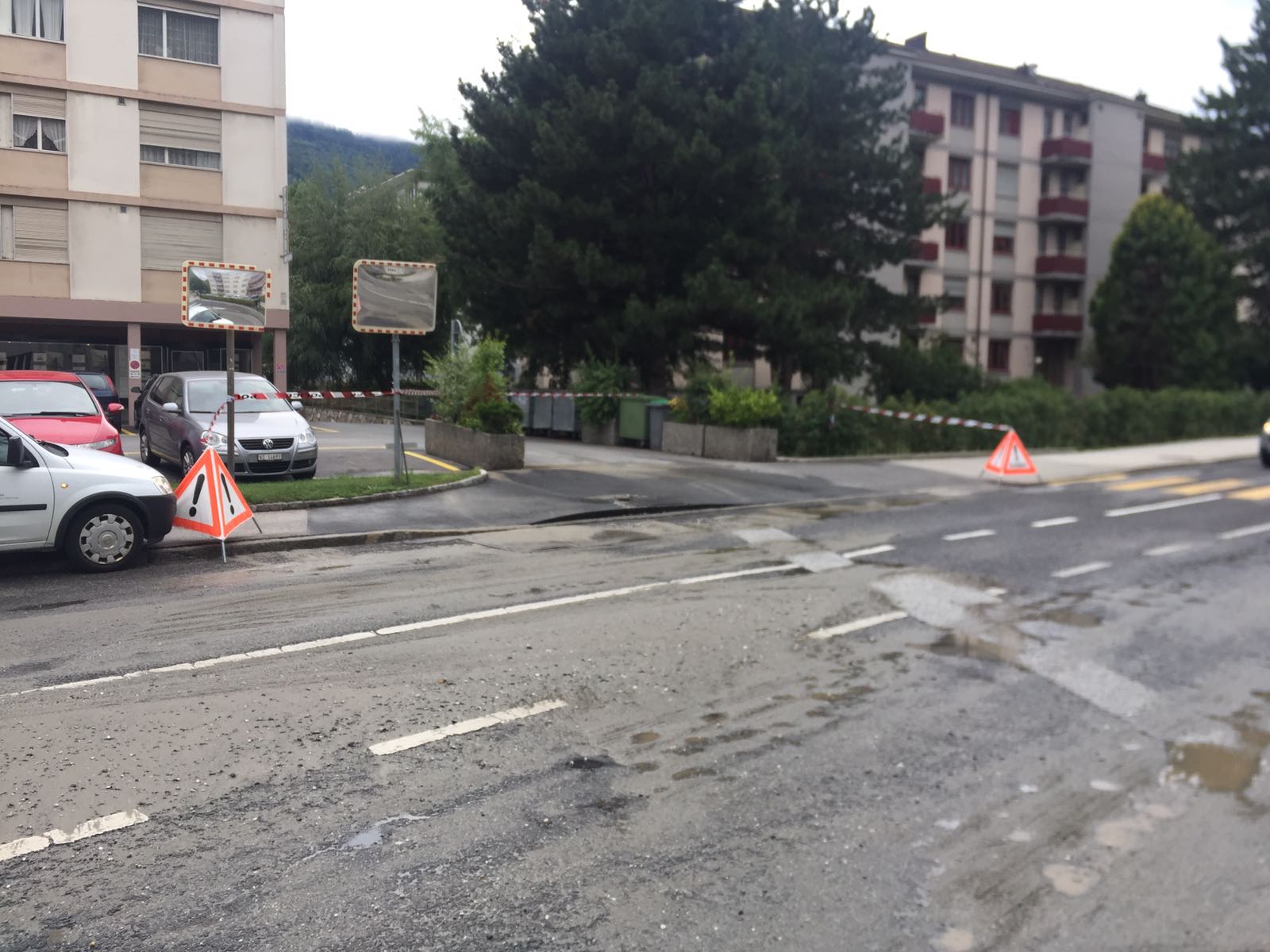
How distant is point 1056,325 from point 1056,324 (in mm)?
59

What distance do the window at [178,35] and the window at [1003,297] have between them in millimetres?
36431

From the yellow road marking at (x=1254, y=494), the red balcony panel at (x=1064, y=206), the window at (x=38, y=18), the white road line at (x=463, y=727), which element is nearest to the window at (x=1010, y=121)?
the red balcony panel at (x=1064, y=206)

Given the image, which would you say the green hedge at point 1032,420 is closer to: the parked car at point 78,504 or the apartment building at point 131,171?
the parked car at point 78,504

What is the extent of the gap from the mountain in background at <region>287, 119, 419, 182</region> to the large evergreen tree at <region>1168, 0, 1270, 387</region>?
36.4 meters

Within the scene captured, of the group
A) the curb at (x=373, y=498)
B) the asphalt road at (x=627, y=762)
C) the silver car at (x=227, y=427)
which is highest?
the silver car at (x=227, y=427)

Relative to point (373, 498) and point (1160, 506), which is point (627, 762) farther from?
point (1160, 506)

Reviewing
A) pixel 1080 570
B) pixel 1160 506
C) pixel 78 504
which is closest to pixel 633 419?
pixel 1160 506

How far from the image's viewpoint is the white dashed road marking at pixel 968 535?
1345 cm

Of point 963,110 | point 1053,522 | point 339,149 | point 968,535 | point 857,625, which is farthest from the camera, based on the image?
point 963,110

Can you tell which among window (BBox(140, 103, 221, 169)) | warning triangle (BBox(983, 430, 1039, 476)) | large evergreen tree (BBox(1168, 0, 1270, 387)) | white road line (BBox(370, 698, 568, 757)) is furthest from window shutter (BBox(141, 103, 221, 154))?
large evergreen tree (BBox(1168, 0, 1270, 387))

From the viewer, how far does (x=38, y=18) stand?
29.3m

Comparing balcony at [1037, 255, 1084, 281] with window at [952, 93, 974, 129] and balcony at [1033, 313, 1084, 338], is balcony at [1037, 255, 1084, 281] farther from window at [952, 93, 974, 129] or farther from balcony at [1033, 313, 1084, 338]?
window at [952, 93, 974, 129]

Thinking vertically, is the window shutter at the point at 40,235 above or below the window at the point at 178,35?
below

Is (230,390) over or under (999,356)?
under
